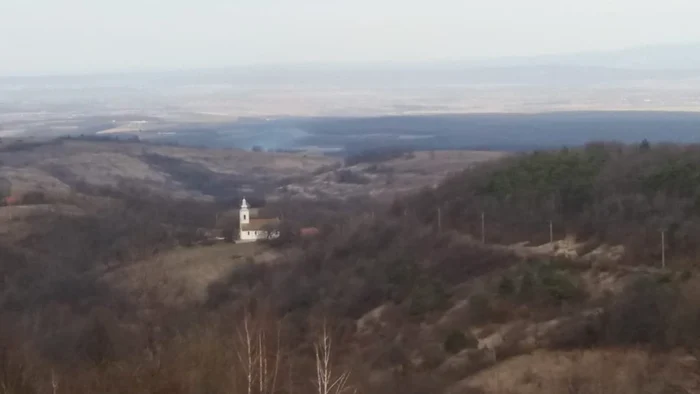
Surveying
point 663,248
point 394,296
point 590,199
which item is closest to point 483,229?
point 590,199

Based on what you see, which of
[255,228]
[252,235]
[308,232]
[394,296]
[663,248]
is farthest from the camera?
[255,228]

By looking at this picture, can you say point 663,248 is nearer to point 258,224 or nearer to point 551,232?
point 551,232

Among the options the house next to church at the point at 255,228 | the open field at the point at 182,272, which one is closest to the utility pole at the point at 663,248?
the open field at the point at 182,272

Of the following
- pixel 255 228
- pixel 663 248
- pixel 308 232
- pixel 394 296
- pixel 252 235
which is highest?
pixel 663 248

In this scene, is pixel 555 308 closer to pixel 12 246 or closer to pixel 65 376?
pixel 65 376

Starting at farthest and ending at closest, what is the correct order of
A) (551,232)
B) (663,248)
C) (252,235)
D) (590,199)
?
(252,235) < (590,199) < (551,232) < (663,248)

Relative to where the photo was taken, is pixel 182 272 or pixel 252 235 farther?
pixel 252 235

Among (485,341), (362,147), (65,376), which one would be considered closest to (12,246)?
(485,341)
